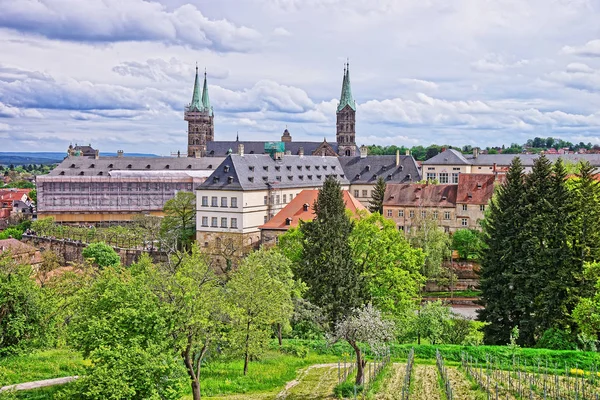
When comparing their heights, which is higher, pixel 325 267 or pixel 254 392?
pixel 325 267

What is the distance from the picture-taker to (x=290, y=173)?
8225 centimetres

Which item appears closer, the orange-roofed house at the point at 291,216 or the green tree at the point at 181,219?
the orange-roofed house at the point at 291,216

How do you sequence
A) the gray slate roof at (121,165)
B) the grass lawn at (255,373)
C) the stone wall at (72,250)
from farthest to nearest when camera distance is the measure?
the gray slate roof at (121,165)
the stone wall at (72,250)
the grass lawn at (255,373)

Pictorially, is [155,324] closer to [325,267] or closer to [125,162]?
[325,267]

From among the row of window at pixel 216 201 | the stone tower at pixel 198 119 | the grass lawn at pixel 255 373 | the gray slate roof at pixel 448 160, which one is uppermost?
the stone tower at pixel 198 119

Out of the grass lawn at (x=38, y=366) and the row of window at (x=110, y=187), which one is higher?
the row of window at (x=110, y=187)

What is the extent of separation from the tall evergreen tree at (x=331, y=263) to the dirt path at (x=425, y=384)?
8.14 metres

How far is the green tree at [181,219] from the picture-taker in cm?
7412

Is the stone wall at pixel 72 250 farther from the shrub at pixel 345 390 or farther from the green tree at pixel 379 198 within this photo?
the shrub at pixel 345 390

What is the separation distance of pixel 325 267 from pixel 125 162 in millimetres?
80593

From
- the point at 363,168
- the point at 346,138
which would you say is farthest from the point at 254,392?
the point at 346,138

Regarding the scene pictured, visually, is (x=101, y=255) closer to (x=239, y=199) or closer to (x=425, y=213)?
(x=239, y=199)

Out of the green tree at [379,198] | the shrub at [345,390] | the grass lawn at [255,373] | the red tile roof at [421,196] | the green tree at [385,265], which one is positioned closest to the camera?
the shrub at [345,390]

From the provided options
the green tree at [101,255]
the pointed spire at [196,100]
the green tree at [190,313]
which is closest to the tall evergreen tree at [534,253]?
the green tree at [190,313]
